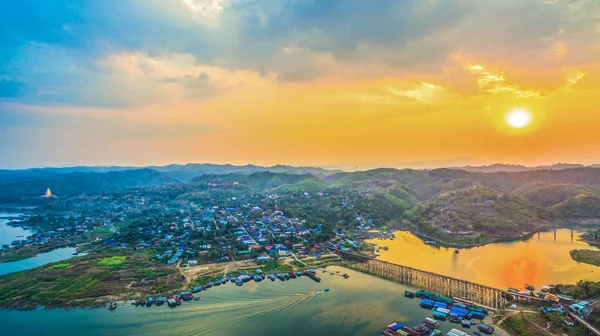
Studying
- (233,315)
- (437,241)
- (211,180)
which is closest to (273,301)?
(233,315)

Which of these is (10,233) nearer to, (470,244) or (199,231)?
(199,231)

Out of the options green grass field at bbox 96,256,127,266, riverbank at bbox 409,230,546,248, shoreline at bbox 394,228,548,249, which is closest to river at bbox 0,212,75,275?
green grass field at bbox 96,256,127,266

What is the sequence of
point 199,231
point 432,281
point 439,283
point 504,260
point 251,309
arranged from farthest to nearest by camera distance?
point 199,231 < point 504,260 < point 432,281 < point 439,283 < point 251,309

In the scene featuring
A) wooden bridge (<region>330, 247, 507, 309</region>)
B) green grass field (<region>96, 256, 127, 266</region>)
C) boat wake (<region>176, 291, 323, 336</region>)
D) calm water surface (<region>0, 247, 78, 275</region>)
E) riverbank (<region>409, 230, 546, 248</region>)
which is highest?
riverbank (<region>409, 230, 546, 248</region>)

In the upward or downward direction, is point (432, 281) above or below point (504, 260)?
below

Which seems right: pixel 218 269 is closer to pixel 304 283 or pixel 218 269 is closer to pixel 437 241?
pixel 304 283

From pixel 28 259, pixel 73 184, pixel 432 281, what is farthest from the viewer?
pixel 73 184

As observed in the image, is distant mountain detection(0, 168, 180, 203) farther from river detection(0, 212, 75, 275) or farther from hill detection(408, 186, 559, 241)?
hill detection(408, 186, 559, 241)

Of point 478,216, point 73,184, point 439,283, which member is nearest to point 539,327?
point 439,283
